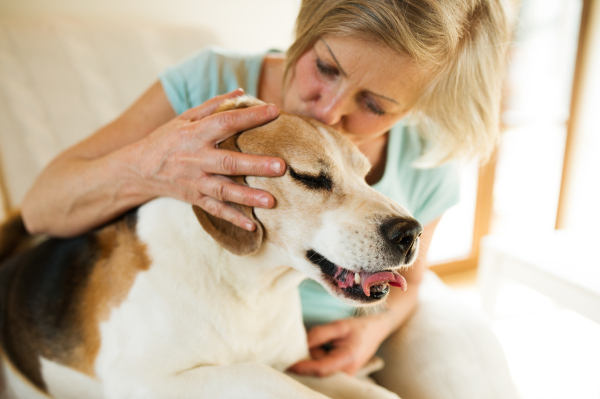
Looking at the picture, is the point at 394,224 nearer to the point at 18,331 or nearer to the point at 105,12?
the point at 18,331

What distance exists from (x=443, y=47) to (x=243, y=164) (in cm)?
52

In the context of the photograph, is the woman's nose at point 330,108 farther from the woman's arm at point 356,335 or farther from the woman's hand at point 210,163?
the woman's arm at point 356,335

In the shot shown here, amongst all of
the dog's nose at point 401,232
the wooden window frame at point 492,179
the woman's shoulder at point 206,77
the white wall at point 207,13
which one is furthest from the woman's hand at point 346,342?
the wooden window frame at point 492,179

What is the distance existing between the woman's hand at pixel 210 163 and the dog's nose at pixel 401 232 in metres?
0.21

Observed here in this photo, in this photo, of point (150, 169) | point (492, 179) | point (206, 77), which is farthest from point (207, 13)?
point (492, 179)

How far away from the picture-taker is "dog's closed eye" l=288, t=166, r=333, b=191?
2.41 ft

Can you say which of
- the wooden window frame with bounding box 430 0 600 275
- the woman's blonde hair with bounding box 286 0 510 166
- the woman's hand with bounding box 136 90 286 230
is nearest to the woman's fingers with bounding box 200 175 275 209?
the woman's hand with bounding box 136 90 286 230

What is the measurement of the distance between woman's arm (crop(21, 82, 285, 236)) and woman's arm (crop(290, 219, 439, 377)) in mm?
486

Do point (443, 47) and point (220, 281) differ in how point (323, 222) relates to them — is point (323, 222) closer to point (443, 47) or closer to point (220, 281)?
point (220, 281)

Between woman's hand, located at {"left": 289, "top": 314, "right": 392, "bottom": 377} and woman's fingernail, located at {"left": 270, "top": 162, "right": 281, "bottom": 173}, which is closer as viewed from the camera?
woman's fingernail, located at {"left": 270, "top": 162, "right": 281, "bottom": 173}

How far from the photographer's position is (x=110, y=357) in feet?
2.48

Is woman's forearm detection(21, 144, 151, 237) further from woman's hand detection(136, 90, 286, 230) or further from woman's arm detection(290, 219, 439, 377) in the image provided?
woman's arm detection(290, 219, 439, 377)

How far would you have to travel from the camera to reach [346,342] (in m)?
1.07

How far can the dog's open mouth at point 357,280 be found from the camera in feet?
2.28
